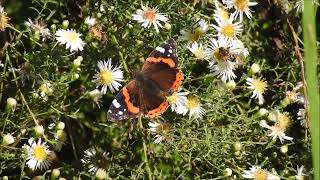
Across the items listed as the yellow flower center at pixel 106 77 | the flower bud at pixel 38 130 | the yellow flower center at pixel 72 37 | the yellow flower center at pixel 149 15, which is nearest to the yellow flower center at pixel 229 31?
the yellow flower center at pixel 149 15

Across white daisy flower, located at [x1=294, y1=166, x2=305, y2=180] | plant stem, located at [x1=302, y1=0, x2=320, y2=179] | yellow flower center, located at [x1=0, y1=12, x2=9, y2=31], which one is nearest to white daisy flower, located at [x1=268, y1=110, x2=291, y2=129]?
white daisy flower, located at [x1=294, y1=166, x2=305, y2=180]

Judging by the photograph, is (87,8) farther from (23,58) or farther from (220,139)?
(220,139)

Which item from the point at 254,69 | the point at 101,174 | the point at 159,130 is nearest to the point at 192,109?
the point at 159,130

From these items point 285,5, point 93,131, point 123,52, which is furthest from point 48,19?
point 285,5

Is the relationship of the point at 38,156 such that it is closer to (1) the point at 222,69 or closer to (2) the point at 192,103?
(2) the point at 192,103

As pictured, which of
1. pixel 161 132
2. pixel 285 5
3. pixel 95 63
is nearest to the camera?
pixel 161 132
